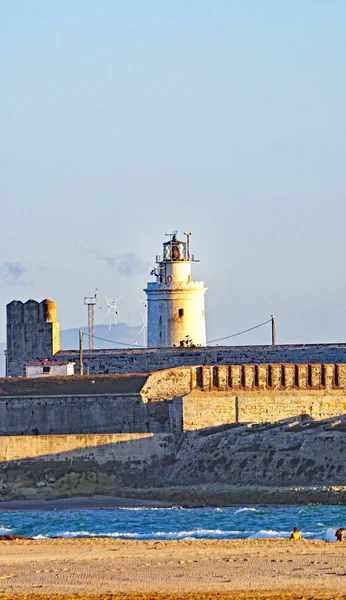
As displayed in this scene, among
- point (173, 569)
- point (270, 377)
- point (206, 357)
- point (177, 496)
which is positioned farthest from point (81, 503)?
point (173, 569)

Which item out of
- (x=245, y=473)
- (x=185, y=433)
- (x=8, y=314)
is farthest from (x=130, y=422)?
(x=8, y=314)

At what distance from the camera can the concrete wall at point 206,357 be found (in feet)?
222

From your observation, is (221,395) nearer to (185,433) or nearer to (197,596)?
(185,433)

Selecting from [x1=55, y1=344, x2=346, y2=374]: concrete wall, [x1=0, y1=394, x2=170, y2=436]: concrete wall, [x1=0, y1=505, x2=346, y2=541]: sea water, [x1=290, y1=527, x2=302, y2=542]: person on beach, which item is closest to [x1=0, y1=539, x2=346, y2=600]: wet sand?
[x1=290, y1=527, x2=302, y2=542]: person on beach

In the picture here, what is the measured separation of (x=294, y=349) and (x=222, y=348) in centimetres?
274

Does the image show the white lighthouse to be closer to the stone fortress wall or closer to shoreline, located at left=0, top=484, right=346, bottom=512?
the stone fortress wall

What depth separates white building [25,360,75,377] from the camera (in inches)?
2574

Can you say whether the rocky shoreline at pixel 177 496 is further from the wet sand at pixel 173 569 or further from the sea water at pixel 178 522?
the wet sand at pixel 173 569

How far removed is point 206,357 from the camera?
2677 inches

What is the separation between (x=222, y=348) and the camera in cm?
6906

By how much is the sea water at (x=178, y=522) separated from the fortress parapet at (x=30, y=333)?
67.9 ft

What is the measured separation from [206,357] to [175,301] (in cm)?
491

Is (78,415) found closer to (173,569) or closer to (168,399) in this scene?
(168,399)

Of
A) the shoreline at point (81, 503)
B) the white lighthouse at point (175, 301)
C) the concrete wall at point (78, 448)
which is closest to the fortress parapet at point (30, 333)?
the white lighthouse at point (175, 301)
